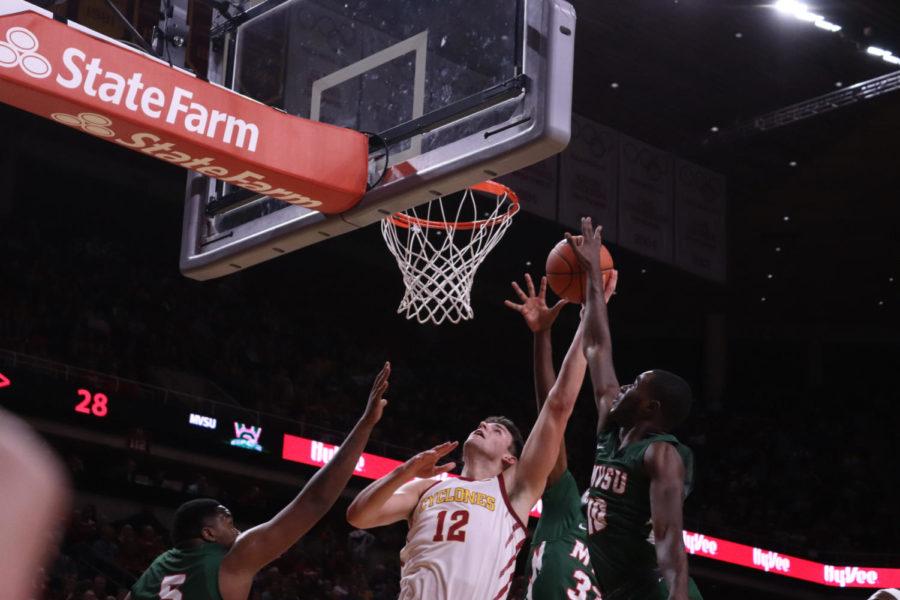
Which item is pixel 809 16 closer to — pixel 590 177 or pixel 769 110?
pixel 769 110

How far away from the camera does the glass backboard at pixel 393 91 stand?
4.24 m

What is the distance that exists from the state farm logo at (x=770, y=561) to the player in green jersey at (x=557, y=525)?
46.9 feet

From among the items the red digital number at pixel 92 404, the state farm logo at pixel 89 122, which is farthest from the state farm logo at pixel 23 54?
the red digital number at pixel 92 404

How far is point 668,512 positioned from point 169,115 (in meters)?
2.37

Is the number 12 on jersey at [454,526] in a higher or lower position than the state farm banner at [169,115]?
lower

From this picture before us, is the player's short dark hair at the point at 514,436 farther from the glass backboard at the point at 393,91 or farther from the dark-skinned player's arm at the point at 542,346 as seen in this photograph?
the glass backboard at the point at 393,91

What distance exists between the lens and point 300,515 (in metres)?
3.20

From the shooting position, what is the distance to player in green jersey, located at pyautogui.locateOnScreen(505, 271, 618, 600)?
400cm

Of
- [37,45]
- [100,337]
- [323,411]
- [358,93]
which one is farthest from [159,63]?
[323,411]

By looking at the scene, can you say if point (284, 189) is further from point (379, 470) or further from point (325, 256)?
point (325, 256)

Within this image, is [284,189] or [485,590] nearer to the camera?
[485,590]

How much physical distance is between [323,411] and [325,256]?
5.94m

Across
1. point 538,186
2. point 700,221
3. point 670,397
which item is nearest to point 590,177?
point 538,186

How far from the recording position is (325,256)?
20562mm
